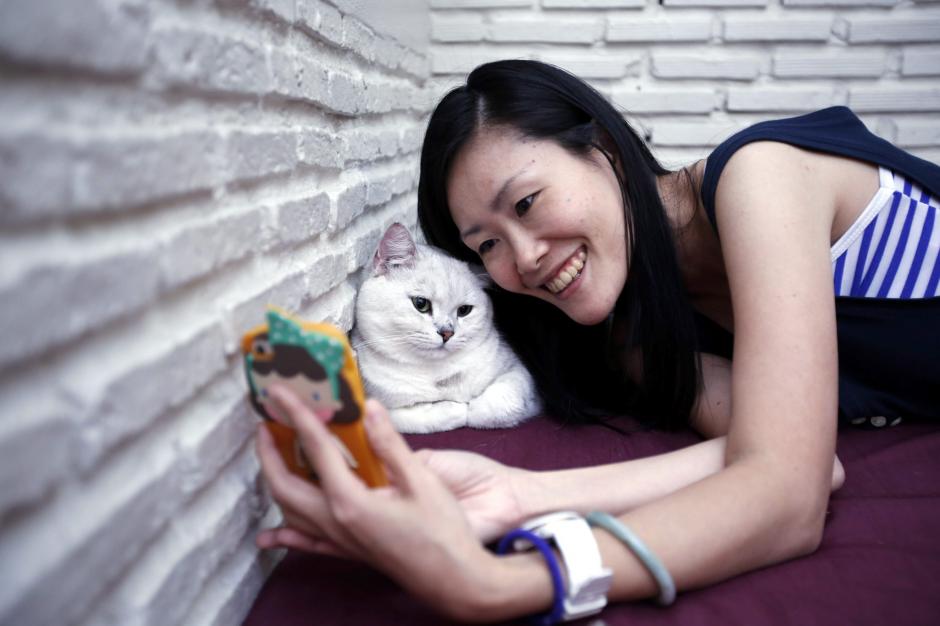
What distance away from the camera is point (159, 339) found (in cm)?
60

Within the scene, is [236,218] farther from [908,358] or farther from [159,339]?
[908,358]

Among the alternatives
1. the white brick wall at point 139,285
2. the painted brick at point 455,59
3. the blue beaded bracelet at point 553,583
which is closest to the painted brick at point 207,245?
the white brick wall at point 139,285

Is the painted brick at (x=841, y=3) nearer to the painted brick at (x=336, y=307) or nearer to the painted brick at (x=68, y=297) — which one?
the painted brick at (x=336, y=307)

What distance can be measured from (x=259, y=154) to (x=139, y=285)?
0.33 metres

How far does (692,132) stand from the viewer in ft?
6.84

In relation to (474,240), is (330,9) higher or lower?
higher

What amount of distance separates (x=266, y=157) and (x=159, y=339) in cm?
34

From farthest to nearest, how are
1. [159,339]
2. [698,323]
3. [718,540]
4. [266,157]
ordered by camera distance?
[698,323], [266,157], [718,540], [159,339]

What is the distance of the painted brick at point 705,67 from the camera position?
79.0 inches

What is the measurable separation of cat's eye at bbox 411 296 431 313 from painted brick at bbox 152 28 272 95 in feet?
1.99

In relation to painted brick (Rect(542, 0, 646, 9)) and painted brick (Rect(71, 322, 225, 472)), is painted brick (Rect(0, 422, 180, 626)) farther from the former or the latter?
painted brick (Rect(542, 0, 646, 9))

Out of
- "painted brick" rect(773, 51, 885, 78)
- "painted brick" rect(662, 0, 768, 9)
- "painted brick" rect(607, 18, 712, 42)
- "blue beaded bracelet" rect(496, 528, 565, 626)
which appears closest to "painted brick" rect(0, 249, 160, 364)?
"blue beaded bracelet" rect(496, 528, 565, 626)

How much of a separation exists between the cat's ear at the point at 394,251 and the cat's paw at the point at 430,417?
1.02ft

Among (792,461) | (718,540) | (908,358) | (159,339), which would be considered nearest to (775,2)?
(908,358)
